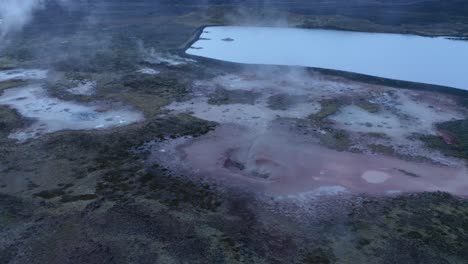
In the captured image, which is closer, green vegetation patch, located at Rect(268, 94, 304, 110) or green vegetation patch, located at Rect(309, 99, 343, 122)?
green vegetation patch, located at Rect(309, 99, 343, 122)

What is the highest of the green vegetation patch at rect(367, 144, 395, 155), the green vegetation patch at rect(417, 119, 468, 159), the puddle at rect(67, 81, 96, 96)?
the puddle at rect(67, 81, 96, 96)

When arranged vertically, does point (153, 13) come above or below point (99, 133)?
above

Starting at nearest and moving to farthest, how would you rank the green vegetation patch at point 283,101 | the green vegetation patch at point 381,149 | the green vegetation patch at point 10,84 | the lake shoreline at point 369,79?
the green vegetation patch at point 381,149
the green vegetation patch at point 283,101
the lake shoreline at point 369,79
the green vegetation patch at point 10,84

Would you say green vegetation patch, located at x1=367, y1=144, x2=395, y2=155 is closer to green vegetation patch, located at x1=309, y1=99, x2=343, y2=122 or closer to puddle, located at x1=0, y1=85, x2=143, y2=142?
green vegetation patch, located at x1=309, y1=99, x2=343, y2=122

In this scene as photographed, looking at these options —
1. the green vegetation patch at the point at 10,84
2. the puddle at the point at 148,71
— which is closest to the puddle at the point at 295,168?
the puddle at the point at 148,71

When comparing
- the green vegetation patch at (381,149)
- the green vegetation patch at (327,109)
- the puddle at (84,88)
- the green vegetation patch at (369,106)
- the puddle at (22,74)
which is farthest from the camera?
the puddle at (22,74)

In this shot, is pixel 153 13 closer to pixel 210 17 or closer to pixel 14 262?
pixel 210 17

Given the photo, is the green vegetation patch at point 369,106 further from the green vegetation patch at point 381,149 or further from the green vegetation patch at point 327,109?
the green vegetation patch at point 381,149

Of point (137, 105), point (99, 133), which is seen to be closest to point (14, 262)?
point (99, 133)

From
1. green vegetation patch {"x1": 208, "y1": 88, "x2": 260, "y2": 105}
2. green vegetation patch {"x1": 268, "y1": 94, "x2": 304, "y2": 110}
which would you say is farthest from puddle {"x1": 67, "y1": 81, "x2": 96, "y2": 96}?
green vegetation patch {"x1": 268, "y1": 94, "x2": 304, "y2": 110}
